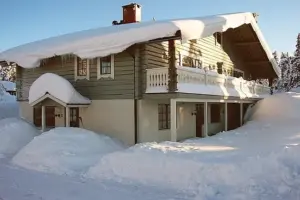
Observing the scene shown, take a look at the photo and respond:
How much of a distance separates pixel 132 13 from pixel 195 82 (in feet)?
25.9

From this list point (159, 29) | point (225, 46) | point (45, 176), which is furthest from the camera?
point (225, 46)

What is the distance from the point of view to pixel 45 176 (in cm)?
947

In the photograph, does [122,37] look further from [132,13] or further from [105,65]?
[132,13]

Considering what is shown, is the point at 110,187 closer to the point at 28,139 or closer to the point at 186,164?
the point at 186,164

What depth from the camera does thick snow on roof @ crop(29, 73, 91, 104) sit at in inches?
579

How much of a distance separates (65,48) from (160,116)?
5.39 m

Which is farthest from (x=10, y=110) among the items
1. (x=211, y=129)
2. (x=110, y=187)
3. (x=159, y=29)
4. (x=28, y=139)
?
(x=110, y=187)

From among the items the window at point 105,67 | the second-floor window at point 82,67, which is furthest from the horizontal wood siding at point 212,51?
the second-floor window at point 82,67

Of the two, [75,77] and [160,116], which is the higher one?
[75,77]

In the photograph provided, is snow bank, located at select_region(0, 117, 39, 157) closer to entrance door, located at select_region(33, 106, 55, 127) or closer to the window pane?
entrance door, located at select_region(33, 106, 55, 127)

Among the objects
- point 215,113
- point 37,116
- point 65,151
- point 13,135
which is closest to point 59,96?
point 13,135

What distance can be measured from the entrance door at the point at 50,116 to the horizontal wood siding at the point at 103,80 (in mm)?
Answer: 1976

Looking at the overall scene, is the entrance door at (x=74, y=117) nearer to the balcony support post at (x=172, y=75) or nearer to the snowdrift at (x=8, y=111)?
the balcony support post at (x=172, y=75)

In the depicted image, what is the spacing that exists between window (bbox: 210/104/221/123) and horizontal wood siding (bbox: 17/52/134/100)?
7973 millimetres
